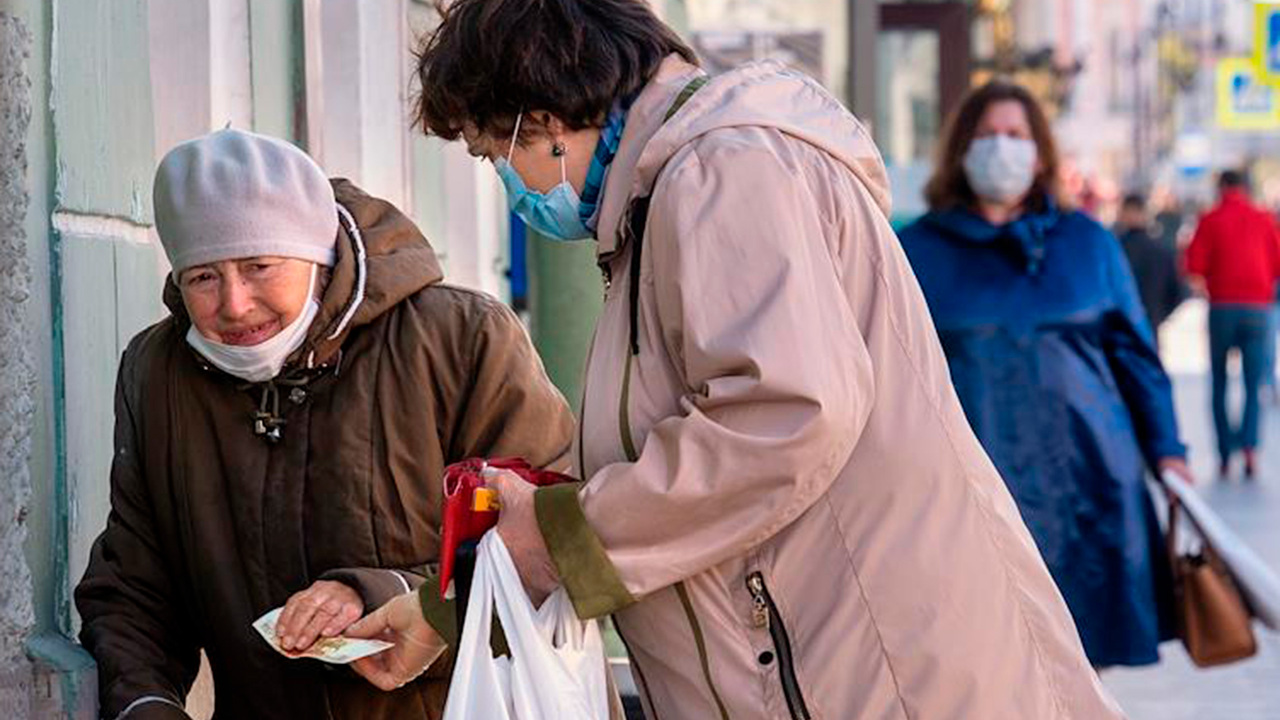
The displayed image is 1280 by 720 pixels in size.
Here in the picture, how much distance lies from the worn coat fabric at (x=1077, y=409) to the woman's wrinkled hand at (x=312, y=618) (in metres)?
3.17

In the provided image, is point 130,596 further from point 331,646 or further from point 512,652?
point 512,652

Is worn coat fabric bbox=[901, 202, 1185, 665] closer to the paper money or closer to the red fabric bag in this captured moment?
the paper money

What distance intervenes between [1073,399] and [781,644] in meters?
3.44

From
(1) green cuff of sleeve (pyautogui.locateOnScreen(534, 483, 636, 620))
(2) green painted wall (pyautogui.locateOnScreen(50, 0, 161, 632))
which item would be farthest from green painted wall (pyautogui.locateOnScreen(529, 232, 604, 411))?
(1) green cuff of sleeve (pyautogui.locateOnScreen(534, 483, 636, 620))

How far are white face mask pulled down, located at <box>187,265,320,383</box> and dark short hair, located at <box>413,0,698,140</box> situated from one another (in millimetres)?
572

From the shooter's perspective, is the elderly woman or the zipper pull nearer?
the zipper pull

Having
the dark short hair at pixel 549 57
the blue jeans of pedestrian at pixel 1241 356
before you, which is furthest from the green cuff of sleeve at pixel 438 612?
the blue jeans of pedestrian at pixel 1241 356

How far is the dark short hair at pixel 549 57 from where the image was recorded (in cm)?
287

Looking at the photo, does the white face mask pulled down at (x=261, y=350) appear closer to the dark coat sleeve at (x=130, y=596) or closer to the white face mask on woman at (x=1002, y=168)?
the dark coat sleeve at (x=130, y=596)

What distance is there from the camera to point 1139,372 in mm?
6109

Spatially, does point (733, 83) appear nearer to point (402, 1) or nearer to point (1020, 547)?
point (1020, 547)

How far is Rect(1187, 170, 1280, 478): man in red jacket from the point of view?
1492 cm

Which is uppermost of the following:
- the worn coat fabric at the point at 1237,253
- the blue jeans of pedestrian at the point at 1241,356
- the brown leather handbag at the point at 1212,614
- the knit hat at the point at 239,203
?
the knit hat at the point at 239,203

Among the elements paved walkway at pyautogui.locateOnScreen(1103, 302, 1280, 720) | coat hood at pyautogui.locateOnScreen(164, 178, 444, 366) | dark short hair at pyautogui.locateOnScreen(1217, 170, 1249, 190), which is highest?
coat hood at pyautogui.locateOnScreen(164, 178, 444, 366)
